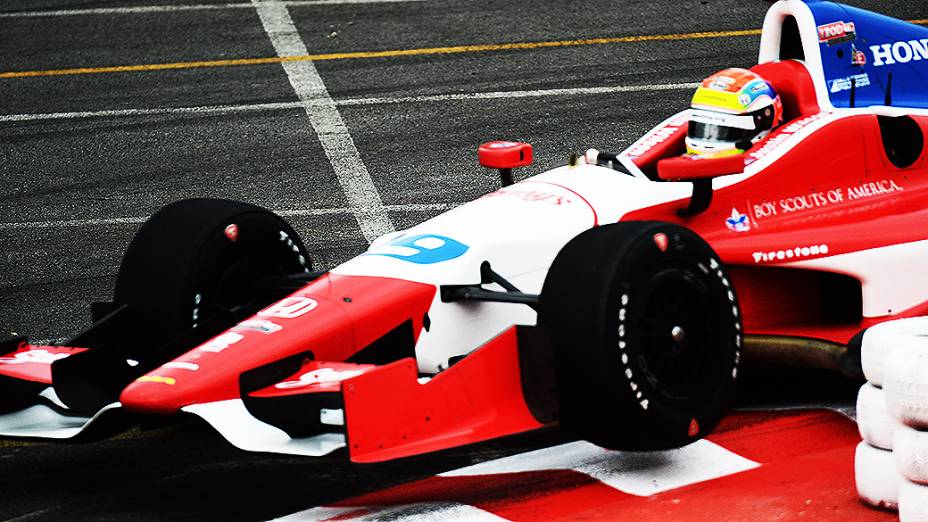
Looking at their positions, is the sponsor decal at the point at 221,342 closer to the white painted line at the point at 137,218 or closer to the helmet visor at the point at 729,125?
the helmet visor at the point at 729,125

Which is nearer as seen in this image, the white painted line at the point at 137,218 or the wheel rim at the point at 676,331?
the wheel rim at the point at 676,331

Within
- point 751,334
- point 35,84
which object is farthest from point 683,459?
point 35,84

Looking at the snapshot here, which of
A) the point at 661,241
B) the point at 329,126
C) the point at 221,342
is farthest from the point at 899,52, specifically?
the point at 329,126

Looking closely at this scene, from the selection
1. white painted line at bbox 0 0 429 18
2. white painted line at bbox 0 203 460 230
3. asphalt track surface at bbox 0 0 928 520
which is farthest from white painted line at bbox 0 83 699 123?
white painted line at bbox 0 0 429 18

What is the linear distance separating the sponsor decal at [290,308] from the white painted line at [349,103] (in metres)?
6.88

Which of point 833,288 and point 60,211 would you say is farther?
point 60,211

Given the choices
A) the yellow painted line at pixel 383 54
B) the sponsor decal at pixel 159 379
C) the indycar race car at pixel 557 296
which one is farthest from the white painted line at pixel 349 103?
the sponsor decal at pixel 159 379

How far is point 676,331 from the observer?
6.33 m

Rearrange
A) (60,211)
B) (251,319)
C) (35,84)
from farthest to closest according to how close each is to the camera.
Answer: (35,84) < (60,211) < (251,319)

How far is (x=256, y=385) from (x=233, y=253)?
1.28 m

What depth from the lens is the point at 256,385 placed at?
6.09 meters

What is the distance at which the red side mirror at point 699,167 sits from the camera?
7051 millimetres

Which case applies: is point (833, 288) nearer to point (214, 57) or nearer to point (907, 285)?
point (907, 285)

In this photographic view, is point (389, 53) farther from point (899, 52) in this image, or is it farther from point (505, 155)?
point (505, 155)
